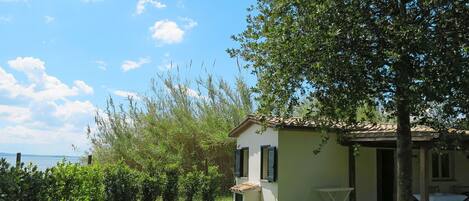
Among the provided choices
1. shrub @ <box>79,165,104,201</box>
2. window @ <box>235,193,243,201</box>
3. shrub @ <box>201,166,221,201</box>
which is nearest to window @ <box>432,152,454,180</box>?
window @ <box>235,193,243,201</box>

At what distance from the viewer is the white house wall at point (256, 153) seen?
12.4m

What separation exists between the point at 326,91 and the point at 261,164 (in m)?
6.18

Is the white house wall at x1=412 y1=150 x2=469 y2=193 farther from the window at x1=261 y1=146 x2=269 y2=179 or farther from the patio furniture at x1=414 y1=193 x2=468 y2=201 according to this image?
the window at x1=261 y1=146 x2=269 y2=179

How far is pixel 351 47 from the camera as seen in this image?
6.62 metres

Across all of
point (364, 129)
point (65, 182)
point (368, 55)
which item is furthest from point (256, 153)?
point (368, 55)

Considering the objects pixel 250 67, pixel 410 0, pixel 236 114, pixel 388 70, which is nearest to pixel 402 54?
pixel 388 70

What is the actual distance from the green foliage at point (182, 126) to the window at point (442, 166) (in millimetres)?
6947

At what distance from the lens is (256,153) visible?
13406mm

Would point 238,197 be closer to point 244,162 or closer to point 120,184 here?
point 244,162

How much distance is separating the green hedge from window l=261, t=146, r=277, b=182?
1.35 metres

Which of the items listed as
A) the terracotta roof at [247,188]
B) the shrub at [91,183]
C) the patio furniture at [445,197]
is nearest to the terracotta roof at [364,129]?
the terracotta roof at [247,188]

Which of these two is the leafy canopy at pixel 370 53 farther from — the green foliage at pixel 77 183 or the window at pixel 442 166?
the window at pixel 442 166

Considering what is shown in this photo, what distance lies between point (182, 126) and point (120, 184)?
25.7 ft

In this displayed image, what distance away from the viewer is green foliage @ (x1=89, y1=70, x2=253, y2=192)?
60.2ft
